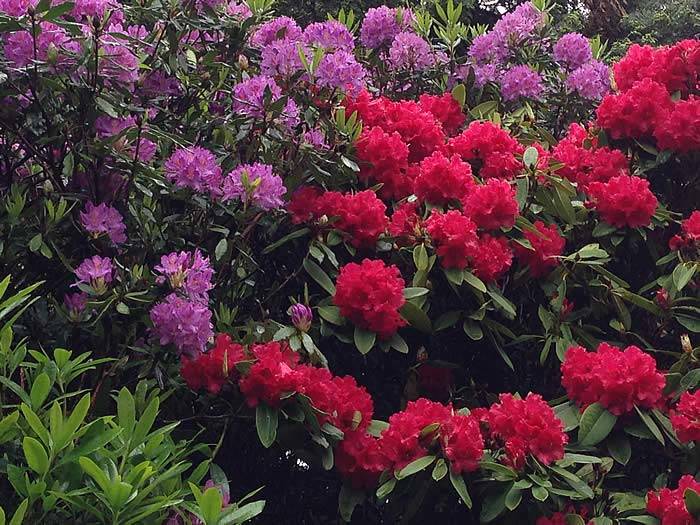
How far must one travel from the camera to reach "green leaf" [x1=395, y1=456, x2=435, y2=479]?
1.92 metres

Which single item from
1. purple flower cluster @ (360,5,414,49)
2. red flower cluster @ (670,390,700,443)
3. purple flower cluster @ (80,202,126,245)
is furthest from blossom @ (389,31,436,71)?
red flower cluster @ (670,390,700,443)

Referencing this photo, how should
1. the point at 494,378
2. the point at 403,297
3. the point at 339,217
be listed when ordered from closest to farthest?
1. the point at 403,297
2. the point at 339,217
3. the point at 494,378

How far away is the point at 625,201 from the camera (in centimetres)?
253

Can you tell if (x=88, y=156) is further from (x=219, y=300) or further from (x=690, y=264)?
(x=690, y=264)

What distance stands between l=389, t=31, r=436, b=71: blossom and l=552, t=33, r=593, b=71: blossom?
0.47 meters

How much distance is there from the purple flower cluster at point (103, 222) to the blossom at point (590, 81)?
5.97 ft

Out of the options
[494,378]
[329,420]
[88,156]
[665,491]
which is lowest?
[494,378]

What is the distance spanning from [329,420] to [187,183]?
2.20ft

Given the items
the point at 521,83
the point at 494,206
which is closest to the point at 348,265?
the point at 494,206

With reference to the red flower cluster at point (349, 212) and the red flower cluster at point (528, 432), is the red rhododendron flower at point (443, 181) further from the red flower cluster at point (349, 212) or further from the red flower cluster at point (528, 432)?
the red flower cluster at point (528, 432)

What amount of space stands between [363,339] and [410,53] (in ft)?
4.35

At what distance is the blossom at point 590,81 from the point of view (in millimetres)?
3164

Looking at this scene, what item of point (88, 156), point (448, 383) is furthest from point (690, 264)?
point (88, 156)

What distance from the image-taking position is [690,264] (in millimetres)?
2432
